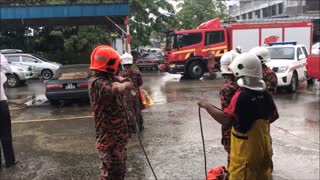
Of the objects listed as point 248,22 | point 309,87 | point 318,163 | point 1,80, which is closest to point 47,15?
point 248,22

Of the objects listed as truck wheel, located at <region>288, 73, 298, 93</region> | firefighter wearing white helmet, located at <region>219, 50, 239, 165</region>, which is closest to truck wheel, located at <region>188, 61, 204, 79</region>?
truck wheel, located at <region>288, 73, 298, 93</region>

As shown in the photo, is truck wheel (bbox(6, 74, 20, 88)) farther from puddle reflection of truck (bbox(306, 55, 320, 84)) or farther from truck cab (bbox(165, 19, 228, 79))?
puddle reflection of truck (bbox(306, 55, 320, 84))

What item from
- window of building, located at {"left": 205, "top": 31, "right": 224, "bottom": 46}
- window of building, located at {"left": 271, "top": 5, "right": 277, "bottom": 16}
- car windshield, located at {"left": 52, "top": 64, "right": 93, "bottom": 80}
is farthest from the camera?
window of building, located at {"left": 271, "top": 5, "right": 277, "bottom": 16}

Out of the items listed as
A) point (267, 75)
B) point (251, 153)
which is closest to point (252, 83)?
point (251, 153)

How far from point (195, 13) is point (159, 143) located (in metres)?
30.7

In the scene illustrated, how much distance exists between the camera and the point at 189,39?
21.0 meters

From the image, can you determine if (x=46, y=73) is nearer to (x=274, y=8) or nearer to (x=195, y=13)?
(x=195, y=13)

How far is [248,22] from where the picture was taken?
22.7 meters

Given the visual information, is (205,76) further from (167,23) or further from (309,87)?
(167,23)

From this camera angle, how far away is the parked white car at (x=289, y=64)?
14.2 metres

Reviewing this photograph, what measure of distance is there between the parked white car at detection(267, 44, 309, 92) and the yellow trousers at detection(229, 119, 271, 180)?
10625 mm

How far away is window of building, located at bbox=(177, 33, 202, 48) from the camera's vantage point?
2092cm

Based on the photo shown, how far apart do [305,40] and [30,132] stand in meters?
16.3

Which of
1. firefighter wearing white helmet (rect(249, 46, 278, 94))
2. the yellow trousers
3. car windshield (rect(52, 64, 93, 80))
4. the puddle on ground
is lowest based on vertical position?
the puddle on ground
